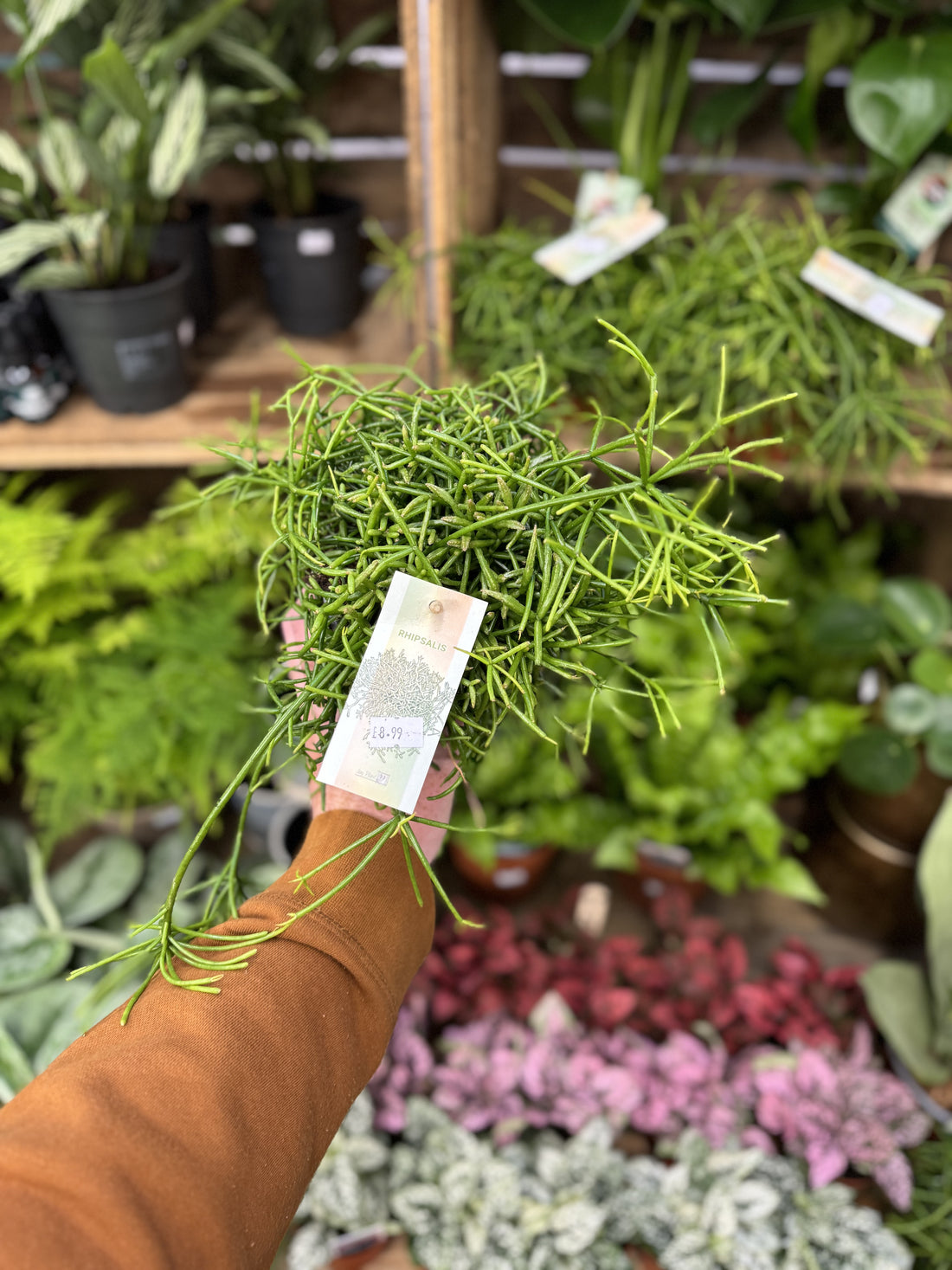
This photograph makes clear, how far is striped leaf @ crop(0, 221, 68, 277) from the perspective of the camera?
33.1 inches

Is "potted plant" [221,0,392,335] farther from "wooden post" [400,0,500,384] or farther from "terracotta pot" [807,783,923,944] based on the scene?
"terracotta pot" [807,783,923,944]

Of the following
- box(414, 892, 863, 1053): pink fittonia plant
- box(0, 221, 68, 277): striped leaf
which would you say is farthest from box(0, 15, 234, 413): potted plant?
box(414, 892, 863, 1053): pink fittonia plant

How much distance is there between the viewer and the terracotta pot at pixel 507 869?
3.96 ft

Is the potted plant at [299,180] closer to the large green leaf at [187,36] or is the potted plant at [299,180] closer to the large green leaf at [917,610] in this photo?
Answer: the large green leaf at [187,36]

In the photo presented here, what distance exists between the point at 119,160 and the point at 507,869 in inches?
41.2

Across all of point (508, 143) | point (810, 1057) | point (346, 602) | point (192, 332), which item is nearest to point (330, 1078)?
point (346, 602)

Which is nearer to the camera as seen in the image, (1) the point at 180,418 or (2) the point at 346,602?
(2) the point at 346,602

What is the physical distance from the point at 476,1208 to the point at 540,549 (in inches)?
31.9

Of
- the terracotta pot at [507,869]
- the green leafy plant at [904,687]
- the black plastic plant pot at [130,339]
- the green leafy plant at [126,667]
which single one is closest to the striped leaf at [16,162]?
the black plastic plant pot at [130,339]

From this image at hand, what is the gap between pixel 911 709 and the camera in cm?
107

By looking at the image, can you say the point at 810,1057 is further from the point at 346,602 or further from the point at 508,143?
the point at 508,143

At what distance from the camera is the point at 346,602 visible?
47cm

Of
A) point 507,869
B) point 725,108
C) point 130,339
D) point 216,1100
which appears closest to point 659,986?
point 507,869

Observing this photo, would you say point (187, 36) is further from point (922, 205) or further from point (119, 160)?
point (922, 205)
